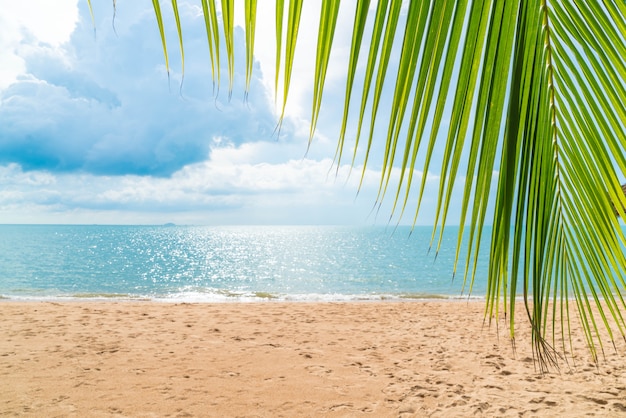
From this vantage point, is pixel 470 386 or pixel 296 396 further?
pixel 470 386

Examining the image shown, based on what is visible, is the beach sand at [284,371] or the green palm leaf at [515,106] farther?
the beach sand at [284,371]

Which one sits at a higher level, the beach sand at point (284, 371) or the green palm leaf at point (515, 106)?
the green palm leaf at point (515, 106)

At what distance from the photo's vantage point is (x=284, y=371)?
600cm

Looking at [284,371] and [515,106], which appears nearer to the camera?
[515,106]

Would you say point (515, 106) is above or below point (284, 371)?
above

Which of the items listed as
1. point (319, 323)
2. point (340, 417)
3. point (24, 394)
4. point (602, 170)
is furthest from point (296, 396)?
point (602, 170)

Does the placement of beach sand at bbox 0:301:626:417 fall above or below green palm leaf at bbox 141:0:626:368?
below

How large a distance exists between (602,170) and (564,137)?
0.07m

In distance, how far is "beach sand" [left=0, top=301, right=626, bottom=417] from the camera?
16.0 ft

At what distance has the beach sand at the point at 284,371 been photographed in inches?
191

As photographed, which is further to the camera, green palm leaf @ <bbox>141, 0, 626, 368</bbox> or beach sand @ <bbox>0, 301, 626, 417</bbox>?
beach sand @ <bbox>0, 301, 626, 417</bbox>

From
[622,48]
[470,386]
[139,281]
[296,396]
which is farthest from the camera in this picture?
[139,281]

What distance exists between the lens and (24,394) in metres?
5.15

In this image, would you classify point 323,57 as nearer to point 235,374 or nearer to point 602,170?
point 602,170
